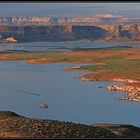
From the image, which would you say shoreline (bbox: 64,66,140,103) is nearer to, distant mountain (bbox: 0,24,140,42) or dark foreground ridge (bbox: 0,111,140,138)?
dark foreground ridge (bbox: 0,111,140,138)

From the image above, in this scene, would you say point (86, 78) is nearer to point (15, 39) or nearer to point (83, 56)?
point (83, 56)

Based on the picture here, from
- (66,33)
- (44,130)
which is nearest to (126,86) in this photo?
(44,130)

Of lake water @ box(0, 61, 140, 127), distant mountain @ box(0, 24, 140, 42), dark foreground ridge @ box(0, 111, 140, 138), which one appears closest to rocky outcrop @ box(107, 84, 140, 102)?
lake water @ box(0, 61, 140, 127)

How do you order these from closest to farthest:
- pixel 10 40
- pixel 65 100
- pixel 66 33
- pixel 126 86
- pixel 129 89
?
pixel 65 100 → pixel 129 89 → pixel 126 86 → pixel 10 40 → pixel 66 33

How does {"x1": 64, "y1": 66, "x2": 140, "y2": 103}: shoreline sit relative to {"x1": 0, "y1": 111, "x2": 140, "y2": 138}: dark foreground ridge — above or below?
below

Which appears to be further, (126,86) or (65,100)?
(126,86)

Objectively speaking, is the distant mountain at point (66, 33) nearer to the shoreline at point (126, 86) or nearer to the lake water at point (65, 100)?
the shoreline at point (126, 86)

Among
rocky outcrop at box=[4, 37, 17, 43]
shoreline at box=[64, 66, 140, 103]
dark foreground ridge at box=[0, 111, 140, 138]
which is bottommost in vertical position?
Result: rocky outcrop at box=[4, 37, 17, 43]

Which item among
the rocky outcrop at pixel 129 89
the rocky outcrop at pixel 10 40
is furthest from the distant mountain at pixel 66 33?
the rocky outcrop at pixel 129 89

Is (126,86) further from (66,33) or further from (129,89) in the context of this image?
(66,33)
